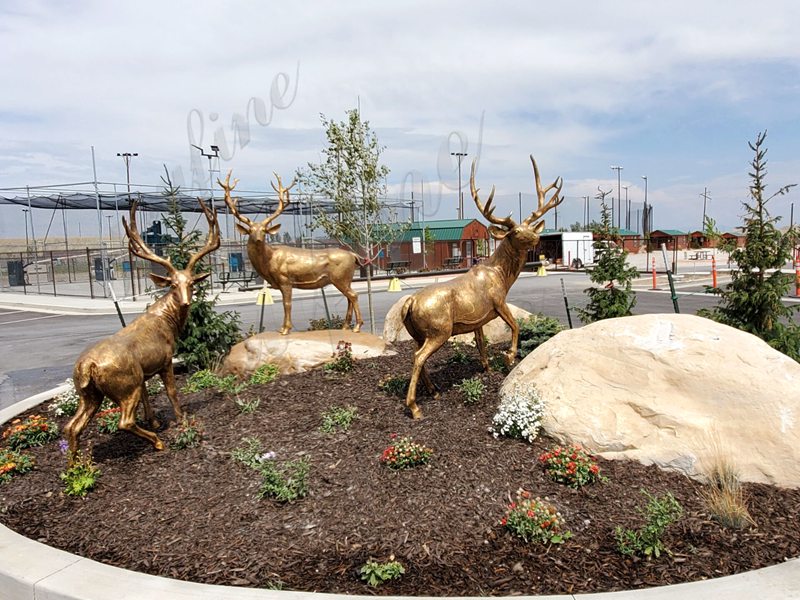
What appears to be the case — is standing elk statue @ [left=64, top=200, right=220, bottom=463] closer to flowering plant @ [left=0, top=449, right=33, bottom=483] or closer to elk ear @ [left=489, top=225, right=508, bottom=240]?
flowering plant @ [left=0, top=449, right=33, bottom=483]

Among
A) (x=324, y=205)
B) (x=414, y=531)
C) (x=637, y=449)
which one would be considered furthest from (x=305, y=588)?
(x=324, y=205)

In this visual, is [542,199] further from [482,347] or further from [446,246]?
[446,246]

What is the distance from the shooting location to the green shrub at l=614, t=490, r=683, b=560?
3875 mm

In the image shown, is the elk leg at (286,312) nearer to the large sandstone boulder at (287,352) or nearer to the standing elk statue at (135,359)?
the large sandstone boulder at (287,352)

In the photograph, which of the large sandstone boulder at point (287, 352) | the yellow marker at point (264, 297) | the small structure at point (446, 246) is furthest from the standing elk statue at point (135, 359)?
the small structure at point (446, 246)

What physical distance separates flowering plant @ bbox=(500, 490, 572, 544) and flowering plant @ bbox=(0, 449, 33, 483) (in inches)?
183

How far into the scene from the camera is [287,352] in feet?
27.9

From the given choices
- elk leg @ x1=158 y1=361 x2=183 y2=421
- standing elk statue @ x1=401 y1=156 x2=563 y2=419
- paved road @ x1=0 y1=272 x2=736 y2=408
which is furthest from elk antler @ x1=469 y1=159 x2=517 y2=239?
paved road @ x1=0 y1=272 x2=736 y2=408

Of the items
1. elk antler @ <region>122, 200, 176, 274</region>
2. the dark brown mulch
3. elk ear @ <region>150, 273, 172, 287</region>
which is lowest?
the dark brown mulch

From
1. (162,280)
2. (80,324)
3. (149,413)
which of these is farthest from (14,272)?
(162,280)

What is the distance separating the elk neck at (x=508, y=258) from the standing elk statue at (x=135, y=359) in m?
3.30

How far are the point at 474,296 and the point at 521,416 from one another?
163 cm

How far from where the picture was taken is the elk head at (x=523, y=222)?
22.2 ft

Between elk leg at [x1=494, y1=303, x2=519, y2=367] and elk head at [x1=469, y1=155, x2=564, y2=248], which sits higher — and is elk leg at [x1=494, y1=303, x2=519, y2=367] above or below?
below
